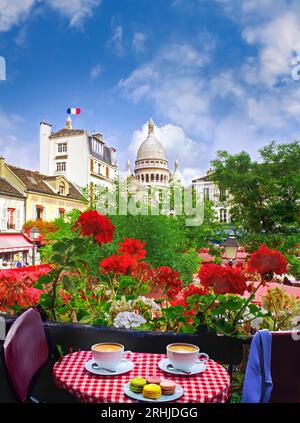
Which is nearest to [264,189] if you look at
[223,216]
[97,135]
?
[223,216]

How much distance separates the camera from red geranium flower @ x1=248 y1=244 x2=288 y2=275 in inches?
42.8

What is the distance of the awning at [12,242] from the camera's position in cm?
340

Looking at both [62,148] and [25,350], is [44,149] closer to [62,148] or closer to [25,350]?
[62,148]

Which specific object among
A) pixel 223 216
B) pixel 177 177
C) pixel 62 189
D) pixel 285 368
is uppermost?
pixel 177 177

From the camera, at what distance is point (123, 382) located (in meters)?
0.85

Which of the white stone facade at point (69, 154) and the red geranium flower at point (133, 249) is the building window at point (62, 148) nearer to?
the white stone facade at point (69, 154)

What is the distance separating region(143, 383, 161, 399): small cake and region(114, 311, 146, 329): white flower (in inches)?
14.6

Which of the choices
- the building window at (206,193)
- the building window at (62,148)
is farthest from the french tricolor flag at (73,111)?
the building window at (206,193)

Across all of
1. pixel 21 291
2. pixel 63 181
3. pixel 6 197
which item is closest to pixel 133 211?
pixel 63 181

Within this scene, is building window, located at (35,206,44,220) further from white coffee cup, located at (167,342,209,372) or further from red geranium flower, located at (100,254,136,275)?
white coffee cup, located at (167,342,209,372)

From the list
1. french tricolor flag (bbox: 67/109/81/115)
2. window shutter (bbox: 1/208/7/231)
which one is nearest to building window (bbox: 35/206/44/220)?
window shutter (bbox: 1/208/7/231)

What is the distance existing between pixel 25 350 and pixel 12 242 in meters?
2.86

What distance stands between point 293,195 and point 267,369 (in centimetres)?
718
